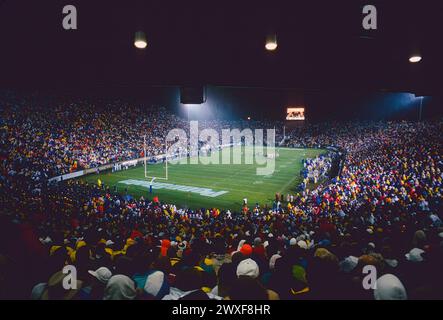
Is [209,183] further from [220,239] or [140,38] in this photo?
[140,38]

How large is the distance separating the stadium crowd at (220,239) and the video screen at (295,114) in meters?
35.2

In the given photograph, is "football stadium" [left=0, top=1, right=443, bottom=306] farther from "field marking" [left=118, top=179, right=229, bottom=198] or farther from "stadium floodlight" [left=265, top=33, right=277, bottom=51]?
"field marking" [left=118, top=179, right=229, bottom=198]

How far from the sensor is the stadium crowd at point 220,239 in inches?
144

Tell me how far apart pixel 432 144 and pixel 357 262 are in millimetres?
24980

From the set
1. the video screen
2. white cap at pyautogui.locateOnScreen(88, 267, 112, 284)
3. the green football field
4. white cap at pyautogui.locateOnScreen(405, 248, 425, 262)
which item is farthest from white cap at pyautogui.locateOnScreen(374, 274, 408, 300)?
the video screen

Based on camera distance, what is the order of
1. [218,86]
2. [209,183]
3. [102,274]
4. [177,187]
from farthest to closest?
1. [209,183]
2. [177,187]
3. [218,86]
4. [102,274]

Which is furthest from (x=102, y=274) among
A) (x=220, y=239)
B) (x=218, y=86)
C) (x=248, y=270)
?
(x=220, y=239)

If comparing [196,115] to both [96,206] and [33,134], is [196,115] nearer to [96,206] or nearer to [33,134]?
[33,134]

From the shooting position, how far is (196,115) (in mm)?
61344

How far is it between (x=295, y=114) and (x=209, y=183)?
128 feet

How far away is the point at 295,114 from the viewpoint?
204 ft
